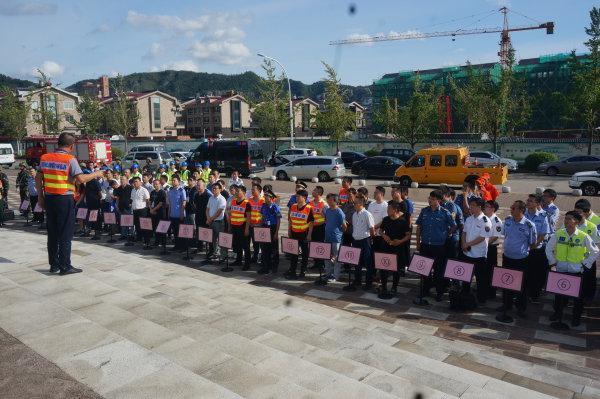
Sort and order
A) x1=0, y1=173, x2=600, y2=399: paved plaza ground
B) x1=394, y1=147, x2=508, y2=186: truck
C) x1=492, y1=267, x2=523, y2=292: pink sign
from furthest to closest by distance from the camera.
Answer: x1=394, y1=147, x2=508, y2=186: truck → x1=492, y1=267, x2=523, y2=292: pink sign → x1=0, y1=173, x2=600, y2=399: paved plaza ground

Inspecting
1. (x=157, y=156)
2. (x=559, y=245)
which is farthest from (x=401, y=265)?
(x=157, y=156)

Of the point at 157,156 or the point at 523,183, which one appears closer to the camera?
the point at 523,183

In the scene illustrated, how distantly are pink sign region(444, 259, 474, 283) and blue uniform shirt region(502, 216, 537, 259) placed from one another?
77cm

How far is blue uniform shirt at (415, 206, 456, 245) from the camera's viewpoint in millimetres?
8430

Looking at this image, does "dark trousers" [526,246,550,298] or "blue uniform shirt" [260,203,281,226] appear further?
"blue uniform shirt" [260,203,281,226]

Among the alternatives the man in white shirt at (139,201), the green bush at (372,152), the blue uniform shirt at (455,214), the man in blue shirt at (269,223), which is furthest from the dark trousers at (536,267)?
the green bush at (372,152)

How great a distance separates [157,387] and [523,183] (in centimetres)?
2583

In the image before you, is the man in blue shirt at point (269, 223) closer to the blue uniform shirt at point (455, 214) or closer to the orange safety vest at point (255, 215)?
the orange safety vest at point (255, 215)

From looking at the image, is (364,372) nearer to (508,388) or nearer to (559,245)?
(508,388)

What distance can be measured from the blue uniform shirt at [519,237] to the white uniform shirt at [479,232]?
12.6 inches

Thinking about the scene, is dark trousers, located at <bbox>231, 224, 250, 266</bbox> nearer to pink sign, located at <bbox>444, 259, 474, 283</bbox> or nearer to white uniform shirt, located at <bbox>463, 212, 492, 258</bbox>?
pink sign, located at <bbox>444, 259, 474, 283</bbox>

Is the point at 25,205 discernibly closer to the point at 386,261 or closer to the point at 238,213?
the point at 238,213

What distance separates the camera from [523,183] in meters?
26.4

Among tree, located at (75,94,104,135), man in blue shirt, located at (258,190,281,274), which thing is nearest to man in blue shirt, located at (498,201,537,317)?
man in blue shirt, located at (258,190,281,274)
